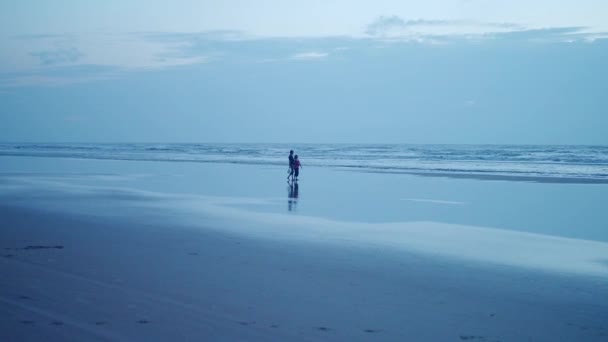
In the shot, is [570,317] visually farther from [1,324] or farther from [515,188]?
[515,188]

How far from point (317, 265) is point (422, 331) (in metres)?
3.33

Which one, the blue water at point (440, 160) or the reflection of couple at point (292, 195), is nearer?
the reflection of couple at point (292, 195)

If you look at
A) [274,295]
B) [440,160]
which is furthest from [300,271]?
[440,160]

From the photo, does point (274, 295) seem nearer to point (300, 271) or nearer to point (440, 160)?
point (300, 271)

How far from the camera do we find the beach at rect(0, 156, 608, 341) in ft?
20.3

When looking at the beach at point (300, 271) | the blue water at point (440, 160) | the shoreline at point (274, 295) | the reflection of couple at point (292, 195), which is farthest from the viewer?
the blue water at point (440, 160)

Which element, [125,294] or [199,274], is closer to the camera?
[125,294]

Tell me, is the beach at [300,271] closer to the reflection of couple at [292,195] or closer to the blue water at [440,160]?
the reflection of couple at [292,195]

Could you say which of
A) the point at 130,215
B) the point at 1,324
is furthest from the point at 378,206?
the point at 1,324

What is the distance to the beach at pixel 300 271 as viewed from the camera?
243 inches

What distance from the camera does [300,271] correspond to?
29.2 feet

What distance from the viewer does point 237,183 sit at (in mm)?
26406

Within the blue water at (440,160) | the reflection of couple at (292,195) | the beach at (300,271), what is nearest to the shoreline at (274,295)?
the beach at (300,271)

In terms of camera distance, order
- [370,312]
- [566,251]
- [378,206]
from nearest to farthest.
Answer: [370,312]
[566,251]
[378,206]
